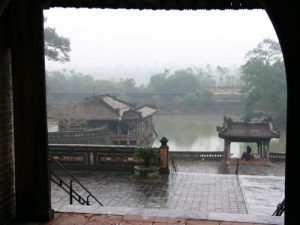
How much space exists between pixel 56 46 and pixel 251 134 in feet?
69.0

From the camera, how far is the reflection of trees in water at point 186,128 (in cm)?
4566

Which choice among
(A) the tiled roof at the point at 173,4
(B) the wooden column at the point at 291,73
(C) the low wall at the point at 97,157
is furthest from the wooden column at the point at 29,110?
(C) the low wall at the point at 97,157

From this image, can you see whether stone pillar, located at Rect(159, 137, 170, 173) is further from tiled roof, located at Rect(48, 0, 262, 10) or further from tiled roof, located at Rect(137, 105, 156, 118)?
tiled roof, located at Rect(137, 105, 156, 118)

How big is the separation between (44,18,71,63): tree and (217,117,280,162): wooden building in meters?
17.9

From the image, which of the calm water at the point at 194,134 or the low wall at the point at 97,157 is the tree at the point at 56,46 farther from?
the low wall at the point at 97,157

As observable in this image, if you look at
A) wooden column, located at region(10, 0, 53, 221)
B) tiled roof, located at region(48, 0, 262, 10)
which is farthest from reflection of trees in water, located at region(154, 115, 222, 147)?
wooden column, located at region(10, 0, 53, 221)

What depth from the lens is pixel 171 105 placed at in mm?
56969

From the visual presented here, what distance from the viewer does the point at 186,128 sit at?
168ft

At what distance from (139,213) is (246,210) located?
488 centimetres

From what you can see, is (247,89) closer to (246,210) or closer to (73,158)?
(73,158)

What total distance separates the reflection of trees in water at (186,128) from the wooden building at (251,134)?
14.0 m

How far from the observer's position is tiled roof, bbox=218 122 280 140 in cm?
2742

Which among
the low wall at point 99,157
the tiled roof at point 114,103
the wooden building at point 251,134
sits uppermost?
the tiled roof at point 114,103

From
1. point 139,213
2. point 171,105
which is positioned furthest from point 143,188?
point 171,105
